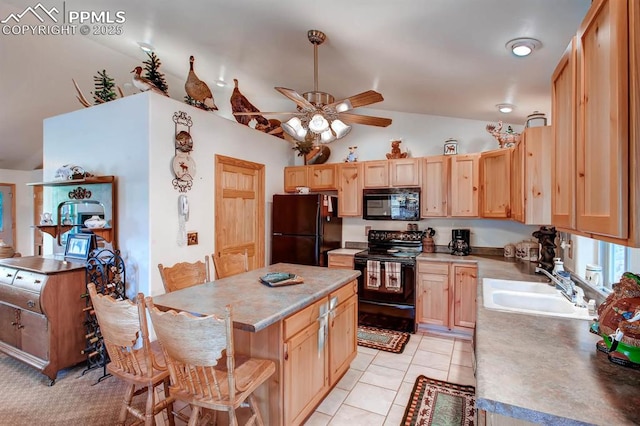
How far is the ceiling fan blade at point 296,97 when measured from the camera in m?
2.38

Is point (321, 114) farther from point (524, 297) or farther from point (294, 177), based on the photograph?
point (294, 177)

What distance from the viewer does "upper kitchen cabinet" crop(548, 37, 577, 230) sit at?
1.23 metres

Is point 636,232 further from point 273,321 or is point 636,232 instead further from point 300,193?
point 300,193

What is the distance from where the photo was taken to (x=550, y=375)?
3.58 ft

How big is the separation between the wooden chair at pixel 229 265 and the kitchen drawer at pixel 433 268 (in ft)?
6.79

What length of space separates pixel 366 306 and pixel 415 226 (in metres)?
1.29

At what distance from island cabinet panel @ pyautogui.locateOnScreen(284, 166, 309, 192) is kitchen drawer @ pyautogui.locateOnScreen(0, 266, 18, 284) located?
3.16m

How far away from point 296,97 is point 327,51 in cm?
60

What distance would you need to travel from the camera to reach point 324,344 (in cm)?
224

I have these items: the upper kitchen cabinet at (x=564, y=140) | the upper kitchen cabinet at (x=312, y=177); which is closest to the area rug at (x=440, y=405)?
the upper kitchen cabinet at (x=564, y=140)

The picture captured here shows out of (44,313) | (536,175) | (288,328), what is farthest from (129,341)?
(536,175)

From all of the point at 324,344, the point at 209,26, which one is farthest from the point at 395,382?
the point at 209,26

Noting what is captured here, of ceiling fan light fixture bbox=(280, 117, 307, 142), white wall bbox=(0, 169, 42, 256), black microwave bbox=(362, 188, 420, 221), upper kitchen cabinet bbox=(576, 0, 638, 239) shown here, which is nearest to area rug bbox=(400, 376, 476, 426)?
upper kitchen cabinet bbox=(576, 0, 638, 239)

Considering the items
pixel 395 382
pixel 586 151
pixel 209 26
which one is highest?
pixel 209 26
